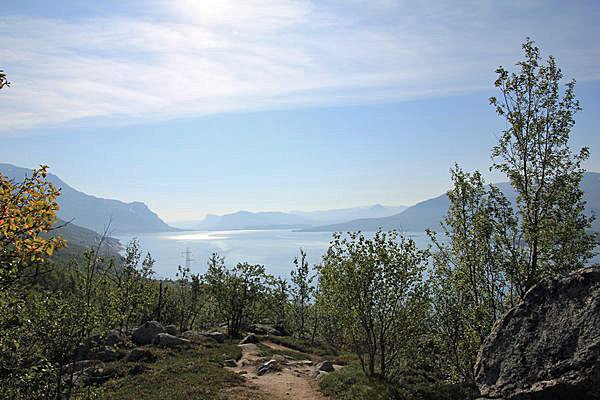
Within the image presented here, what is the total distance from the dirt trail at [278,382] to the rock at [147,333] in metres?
7.43

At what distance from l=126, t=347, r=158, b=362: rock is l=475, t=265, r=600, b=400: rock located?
1982 cm

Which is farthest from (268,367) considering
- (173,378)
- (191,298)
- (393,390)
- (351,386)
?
(191,298)

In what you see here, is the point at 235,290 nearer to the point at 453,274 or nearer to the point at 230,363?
the point at 230,363

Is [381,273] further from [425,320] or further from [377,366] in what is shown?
[377,366]

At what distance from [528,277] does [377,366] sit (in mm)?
9931

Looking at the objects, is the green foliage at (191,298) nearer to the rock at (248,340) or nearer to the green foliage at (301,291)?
the green foliage at (301,291)

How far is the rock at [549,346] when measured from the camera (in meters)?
9.05

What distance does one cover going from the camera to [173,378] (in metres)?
Answer: 20.3

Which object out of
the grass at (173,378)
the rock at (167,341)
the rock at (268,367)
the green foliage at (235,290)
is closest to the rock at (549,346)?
the grass at (173,378)

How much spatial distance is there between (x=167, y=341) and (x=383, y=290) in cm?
1745

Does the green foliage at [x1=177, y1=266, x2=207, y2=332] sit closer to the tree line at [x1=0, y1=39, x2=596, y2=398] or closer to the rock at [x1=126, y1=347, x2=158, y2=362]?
the rock at [x1=126, y1=347, x2=158, y2=362]

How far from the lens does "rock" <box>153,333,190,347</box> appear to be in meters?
27.3

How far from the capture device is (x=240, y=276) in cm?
3947

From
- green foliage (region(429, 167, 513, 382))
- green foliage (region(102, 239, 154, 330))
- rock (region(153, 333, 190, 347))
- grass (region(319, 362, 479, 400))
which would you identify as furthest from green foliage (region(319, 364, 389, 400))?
green foliage (region(102, 239, 154, 330))
